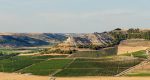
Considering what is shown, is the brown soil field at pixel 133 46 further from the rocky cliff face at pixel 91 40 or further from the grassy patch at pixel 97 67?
the grassy patch at pixel 97 67

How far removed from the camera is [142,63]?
86.6 m

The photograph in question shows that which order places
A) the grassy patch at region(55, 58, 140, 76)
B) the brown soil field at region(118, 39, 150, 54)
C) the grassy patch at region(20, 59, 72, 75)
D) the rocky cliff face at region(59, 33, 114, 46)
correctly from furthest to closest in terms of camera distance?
the rocky cliff face at region(59, 33, 114, 46), the brown soil field at region(118, 39, 150, 54), the grassy patch at region(20, 59, 72, 75), the grassy patch at region(55, 58, 140, 76)

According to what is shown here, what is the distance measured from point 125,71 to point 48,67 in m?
17.0

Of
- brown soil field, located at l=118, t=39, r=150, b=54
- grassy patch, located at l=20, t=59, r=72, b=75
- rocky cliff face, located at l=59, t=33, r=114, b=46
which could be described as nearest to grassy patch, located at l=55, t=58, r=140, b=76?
grassy patch, located at l=20, t=59, r=72, b=75

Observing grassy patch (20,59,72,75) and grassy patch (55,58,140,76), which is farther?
grassy patch (20,59,72,75)

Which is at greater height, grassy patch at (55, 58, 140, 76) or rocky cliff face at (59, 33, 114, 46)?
rocky cliff face at (59, 33, 114, 46)

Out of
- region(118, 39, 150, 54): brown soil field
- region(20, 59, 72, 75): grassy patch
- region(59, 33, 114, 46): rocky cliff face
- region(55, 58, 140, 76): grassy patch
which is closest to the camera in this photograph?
region(55, 58, 140, 76): grassy patch

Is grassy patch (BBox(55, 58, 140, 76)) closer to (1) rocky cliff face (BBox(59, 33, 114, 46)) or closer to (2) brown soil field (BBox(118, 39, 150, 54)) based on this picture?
(2) brown soil field (BBox(118, 39, 150, 54))

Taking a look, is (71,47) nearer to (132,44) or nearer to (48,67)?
(132,44)

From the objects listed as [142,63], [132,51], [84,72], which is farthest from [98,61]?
[132,51]

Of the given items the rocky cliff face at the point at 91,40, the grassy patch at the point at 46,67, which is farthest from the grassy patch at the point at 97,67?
the rocky cliff face at the point at 91,40

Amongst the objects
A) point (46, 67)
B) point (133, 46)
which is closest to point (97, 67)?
point (46, 67)

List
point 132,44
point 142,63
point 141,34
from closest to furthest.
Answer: point 142,63
point 132,44
point 141,34

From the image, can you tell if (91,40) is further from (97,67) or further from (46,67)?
(97,67)
